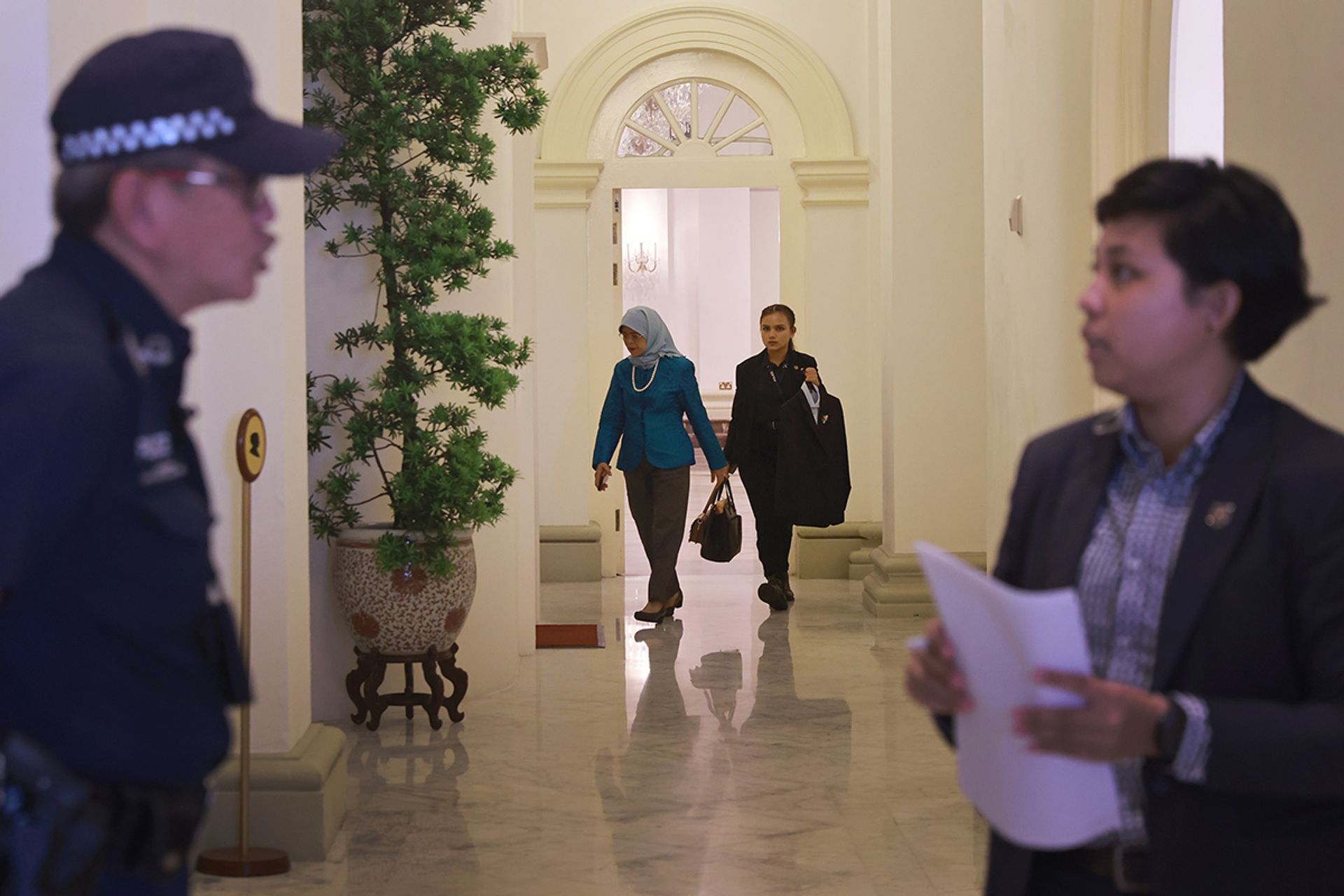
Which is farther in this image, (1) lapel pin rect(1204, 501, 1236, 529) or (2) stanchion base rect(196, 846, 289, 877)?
(2) stanchion base rect(196, 846, 289, 877)

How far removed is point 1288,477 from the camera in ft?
5.83

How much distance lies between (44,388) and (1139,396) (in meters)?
1.25

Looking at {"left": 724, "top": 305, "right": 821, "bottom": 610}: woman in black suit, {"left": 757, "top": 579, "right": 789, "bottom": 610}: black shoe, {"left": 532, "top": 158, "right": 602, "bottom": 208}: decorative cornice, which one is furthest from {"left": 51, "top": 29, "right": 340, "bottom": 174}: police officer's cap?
{"left": 532, "top": 158, "right": 602, "bottom": 208}: decorative cornice

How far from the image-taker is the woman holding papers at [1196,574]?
1.71m

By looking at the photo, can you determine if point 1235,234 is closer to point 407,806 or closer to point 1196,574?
point 1196,574

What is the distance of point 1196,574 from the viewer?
70.3 inches

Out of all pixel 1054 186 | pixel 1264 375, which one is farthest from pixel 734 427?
pixel 1264 375

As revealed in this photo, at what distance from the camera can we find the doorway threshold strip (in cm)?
864

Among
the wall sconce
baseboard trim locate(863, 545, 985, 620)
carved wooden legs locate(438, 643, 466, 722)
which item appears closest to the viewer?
carved wooden legs locate(438, 643, 466, 722)

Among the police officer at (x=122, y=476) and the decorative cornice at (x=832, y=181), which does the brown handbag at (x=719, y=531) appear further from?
the police officer at (x=122, y=476)

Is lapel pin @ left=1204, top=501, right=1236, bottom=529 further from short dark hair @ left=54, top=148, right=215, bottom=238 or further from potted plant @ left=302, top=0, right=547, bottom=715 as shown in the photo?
potted plant @ left=302, top=0, right=547, bottom=715

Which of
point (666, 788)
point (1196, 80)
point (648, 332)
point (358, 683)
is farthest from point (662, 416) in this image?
point (1196, 80)

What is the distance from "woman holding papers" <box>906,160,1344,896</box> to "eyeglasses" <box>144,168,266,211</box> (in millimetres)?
941

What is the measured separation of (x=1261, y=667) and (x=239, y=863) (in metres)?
3.46
